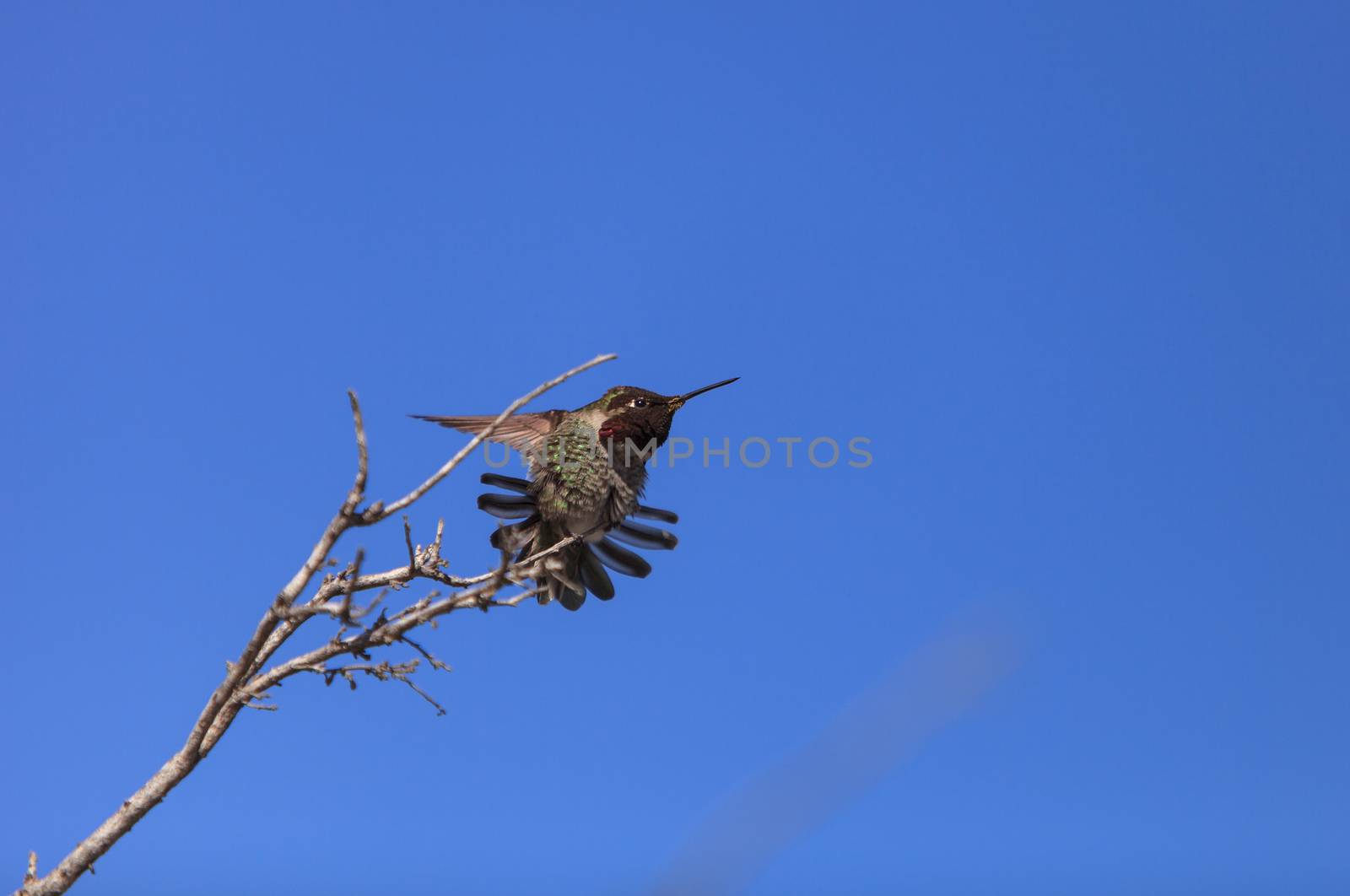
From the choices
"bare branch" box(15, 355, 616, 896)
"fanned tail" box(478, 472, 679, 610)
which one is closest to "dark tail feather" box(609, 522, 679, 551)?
"fanned tail" box(478, 472, 679, 610)

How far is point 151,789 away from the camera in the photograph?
206 inches

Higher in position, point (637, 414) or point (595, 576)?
point (637, 414)

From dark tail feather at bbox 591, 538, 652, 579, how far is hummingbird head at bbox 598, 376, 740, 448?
81cm

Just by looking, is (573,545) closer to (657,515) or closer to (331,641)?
(657,515)

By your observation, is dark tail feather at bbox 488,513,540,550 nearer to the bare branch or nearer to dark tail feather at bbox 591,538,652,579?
dark tail feather at bbox 591,538,652,579

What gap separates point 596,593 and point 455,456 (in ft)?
15.4

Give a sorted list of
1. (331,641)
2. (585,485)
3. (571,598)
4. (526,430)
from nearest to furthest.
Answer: (331,641) → (585,485) → (571,598) → (526,430)

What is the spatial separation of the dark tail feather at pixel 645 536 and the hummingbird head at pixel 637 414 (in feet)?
2.07

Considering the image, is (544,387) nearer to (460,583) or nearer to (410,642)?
(410,642)

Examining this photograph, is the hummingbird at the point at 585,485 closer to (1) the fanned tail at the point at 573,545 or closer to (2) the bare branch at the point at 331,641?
(1) the fanned tail at the point at 573,545

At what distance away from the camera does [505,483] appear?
8.81m

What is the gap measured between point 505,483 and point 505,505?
0.17 m

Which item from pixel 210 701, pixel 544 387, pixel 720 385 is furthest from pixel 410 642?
pixel 720 385

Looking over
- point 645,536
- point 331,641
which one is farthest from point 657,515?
point 331,641
